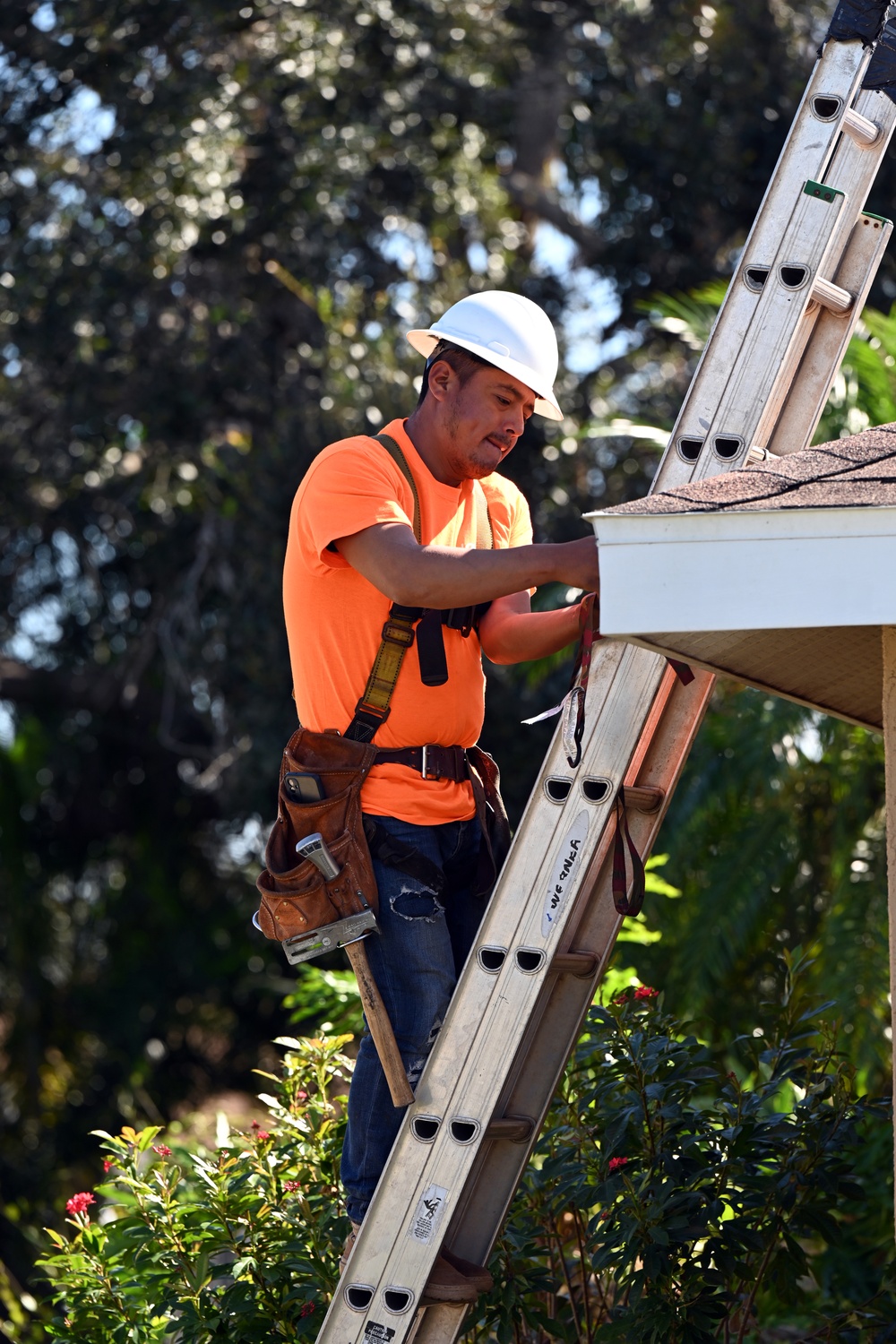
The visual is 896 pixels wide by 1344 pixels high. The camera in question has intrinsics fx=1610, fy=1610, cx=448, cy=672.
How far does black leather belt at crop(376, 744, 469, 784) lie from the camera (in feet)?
10.8

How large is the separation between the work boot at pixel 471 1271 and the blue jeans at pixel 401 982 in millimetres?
207

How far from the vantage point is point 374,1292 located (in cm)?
314

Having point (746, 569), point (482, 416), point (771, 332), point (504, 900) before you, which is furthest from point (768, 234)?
point (504, 900)

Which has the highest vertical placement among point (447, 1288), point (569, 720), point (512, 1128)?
point (569, 720)

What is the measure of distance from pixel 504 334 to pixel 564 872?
108 centimetres

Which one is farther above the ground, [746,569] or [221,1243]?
[746,569]

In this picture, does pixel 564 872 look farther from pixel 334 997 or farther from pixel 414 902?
pixel 334 997

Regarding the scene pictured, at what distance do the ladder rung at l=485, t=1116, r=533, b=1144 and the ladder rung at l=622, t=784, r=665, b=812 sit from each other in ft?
2.19

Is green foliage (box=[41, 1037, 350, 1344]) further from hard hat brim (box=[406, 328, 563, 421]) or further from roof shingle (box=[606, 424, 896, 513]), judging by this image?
roof shingle (box=[606, 424, 896, 513])

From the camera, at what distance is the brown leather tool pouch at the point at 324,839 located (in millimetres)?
3189

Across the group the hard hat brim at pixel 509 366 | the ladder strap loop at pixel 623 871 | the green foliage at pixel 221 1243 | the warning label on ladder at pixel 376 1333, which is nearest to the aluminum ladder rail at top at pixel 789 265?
the hard hat brim at pixel 509 366

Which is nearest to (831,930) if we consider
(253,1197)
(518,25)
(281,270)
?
(253,1197)

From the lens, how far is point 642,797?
3.24 meters

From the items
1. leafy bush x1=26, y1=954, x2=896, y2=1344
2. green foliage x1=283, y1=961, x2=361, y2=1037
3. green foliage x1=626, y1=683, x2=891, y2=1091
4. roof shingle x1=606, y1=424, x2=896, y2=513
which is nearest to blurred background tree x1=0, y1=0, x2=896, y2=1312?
green foliage x1=626, y1=683, x2=891, y2=1091
